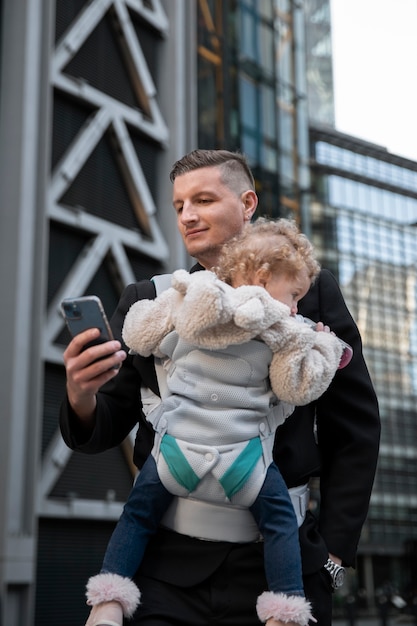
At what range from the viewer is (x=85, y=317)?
2223mm

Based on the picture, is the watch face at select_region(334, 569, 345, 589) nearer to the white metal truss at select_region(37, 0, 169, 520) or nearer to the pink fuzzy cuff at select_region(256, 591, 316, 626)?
the pink fuzzy cuff at select_region(256, 591, 316, 626)

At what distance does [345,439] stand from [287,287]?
1.78ft

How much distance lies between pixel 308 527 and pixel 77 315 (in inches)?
34.7

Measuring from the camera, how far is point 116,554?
2.27 metres

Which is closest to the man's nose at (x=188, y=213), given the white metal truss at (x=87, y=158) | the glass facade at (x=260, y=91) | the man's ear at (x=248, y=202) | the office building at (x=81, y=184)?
the man's ear at (x=248, y=202)

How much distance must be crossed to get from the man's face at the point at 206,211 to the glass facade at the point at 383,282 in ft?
168

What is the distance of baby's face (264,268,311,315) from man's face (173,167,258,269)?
0.51 metres

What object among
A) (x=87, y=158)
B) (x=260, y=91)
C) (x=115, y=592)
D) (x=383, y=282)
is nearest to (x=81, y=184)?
(x=87, y=158)

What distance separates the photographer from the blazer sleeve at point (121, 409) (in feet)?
8.29

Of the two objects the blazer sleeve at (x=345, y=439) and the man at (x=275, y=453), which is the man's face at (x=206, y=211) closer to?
the man at (x=275, y=453)

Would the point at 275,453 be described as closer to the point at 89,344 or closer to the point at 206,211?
the point at 89,344

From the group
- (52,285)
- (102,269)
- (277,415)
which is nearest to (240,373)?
(277,415)

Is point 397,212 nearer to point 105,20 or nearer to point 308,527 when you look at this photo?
point 105,20

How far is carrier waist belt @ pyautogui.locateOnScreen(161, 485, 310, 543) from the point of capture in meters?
2.28
